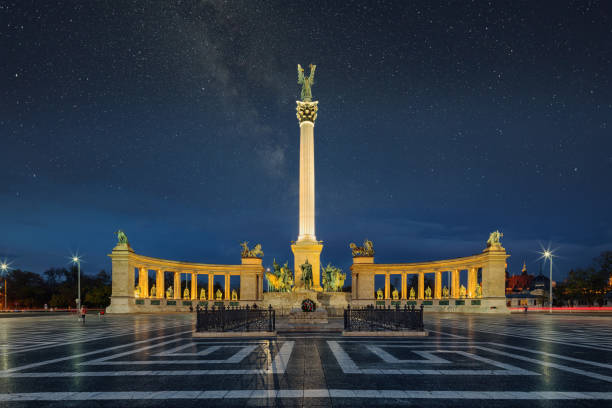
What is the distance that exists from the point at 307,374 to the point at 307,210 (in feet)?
177

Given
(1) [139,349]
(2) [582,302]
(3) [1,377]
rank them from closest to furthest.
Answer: (3) [1,377], (1) [139,349], (2) [582,302]

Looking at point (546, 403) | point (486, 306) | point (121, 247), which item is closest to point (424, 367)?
point (546, 403)

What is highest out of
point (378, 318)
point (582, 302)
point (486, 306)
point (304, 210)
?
point (304, 210)

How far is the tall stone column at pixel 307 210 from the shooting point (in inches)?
2518

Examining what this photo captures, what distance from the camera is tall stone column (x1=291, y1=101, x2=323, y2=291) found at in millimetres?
63969

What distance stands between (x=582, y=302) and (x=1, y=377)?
142m

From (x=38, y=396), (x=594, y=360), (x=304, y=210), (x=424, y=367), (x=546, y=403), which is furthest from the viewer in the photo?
(x=304, y=210)

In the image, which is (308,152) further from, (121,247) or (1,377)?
(1,377)

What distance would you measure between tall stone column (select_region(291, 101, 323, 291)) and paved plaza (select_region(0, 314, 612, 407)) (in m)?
43.3

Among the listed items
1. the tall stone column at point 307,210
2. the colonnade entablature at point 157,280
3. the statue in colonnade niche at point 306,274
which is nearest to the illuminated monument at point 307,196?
the tall stone column at point 307,210

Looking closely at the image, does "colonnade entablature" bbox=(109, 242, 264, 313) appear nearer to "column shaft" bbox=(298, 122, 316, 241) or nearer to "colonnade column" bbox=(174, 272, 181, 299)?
"colonnade column" bbox=(174, 272, 181, 299)

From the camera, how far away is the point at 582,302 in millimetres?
122000

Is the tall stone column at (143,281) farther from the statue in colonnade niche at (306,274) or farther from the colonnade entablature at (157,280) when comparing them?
the statue in colonnade niche at (306,274)

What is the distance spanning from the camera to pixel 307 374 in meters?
12.4
